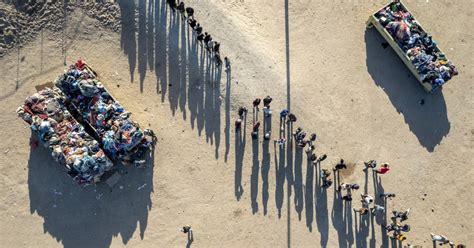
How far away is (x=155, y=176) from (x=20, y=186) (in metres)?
7.02

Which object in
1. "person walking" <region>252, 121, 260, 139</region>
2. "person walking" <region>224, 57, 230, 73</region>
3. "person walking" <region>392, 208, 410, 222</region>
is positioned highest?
"person walking" <region>224, 57, 230, 73</region>

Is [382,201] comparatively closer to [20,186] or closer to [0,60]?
[20,186]

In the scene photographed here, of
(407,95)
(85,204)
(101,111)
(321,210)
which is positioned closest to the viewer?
(101,111)

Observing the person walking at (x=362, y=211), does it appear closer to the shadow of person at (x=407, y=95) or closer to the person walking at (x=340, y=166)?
the person walking at (x=340, y=166)

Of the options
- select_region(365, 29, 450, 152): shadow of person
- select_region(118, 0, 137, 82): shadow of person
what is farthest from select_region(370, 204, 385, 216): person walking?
select_region(118, 0, 137, 82): shadow of person

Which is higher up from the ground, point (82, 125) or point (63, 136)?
point (82, 125)

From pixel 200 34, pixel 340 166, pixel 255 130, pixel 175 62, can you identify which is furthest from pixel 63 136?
pixel 340 166

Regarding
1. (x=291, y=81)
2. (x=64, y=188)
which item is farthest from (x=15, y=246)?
(x=291, y=81)

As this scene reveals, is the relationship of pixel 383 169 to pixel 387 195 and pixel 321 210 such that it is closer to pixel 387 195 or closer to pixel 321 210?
pixel 387 195

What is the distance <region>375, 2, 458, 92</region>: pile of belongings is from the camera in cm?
2678

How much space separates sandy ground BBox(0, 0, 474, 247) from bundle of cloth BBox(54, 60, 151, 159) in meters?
1.19

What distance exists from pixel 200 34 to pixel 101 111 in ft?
21.9

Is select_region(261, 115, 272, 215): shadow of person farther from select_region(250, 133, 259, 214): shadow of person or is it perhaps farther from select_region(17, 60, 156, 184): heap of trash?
select_region(17, 60, 156, 184): heap of trash

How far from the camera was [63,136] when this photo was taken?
24812 millimetres
